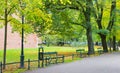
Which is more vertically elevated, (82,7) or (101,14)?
(101,14)

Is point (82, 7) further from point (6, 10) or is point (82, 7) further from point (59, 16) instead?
point (6, 10)

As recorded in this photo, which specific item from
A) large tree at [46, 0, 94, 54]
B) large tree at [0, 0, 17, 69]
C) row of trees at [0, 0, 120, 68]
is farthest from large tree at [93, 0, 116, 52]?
large tree at [0, 0, 17, 69]

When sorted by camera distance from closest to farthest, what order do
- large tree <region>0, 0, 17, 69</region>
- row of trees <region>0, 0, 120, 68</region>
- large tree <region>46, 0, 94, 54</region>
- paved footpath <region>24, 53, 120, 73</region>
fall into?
paved footpath <region>24, 53, 120, 73</region> → large tree <region>0, 0, 17, 69</region> → row of trees <region>0, 0, 120, 68</region> → large tree <region>46, 0, 94, 54</region>

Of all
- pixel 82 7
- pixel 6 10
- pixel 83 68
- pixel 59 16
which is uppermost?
pixel 82 7

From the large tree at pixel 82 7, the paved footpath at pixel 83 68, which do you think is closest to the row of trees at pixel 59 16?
the large tree at pixel 82 7

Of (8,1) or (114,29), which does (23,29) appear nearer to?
(8,1)

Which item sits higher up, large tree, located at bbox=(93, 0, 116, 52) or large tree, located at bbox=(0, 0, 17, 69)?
large tree, located at bbox=(93, 0, 116, 52)

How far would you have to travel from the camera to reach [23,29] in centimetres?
2244

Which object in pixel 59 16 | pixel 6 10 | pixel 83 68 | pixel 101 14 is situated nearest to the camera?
pixel 6 10

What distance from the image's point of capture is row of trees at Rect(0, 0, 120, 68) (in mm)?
21531

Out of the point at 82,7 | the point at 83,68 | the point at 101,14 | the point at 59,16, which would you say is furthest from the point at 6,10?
the point at 101,14

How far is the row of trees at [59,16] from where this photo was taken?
2153 centimetres

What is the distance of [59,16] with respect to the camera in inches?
1591

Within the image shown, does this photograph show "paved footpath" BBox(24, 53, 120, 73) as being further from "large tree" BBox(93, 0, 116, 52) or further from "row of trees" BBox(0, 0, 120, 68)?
"large tree" BBox(93, 0, 116, 52)
